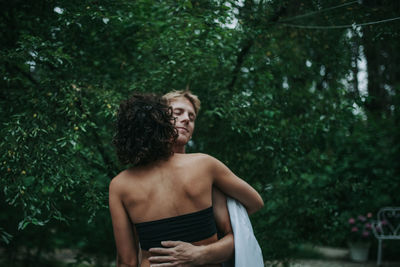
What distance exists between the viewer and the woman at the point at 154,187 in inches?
69.1

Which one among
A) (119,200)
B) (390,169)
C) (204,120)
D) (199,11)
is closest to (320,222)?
(204,120)

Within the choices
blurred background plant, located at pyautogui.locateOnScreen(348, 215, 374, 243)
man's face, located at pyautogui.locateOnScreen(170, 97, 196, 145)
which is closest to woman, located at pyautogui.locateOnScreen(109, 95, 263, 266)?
man's face, located at pyautogui.locateOnScreen(170, 97, 196, 145)

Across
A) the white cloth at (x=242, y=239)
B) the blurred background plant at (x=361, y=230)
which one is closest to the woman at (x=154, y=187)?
the white cloth at (x=242, y=239)

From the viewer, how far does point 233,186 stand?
6.33 ft

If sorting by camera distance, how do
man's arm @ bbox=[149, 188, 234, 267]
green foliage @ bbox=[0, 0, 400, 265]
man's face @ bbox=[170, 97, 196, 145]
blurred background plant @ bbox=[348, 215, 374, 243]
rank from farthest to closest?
blurred background plant @ bbox=[348, 215, 374, 243]
green foliage @ bbox=[0, 0, 400, 265]
man's face @ bbox=[170, 97, 196, 145]
man's arm @ bbox=[149, 188, 234, 267]

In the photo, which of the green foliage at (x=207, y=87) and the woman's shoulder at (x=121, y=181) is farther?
the green foliage at (x=207, y=87)

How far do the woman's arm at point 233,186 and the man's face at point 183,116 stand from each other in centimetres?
65

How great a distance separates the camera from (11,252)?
4715 mm

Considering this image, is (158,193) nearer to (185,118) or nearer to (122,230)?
(122,230)

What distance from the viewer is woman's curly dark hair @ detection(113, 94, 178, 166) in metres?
1.77

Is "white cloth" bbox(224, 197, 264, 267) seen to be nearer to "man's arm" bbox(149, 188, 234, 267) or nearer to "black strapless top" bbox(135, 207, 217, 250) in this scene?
"man's arm" bbox(149, 188, 234, 267)

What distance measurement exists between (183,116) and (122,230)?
38.8 inches

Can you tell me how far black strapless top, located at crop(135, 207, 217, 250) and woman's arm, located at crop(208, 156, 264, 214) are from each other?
0.17 meters

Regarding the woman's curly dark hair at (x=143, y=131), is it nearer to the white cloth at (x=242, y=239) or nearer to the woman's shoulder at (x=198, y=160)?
the woman's shoulder at (x=198, y=160)
